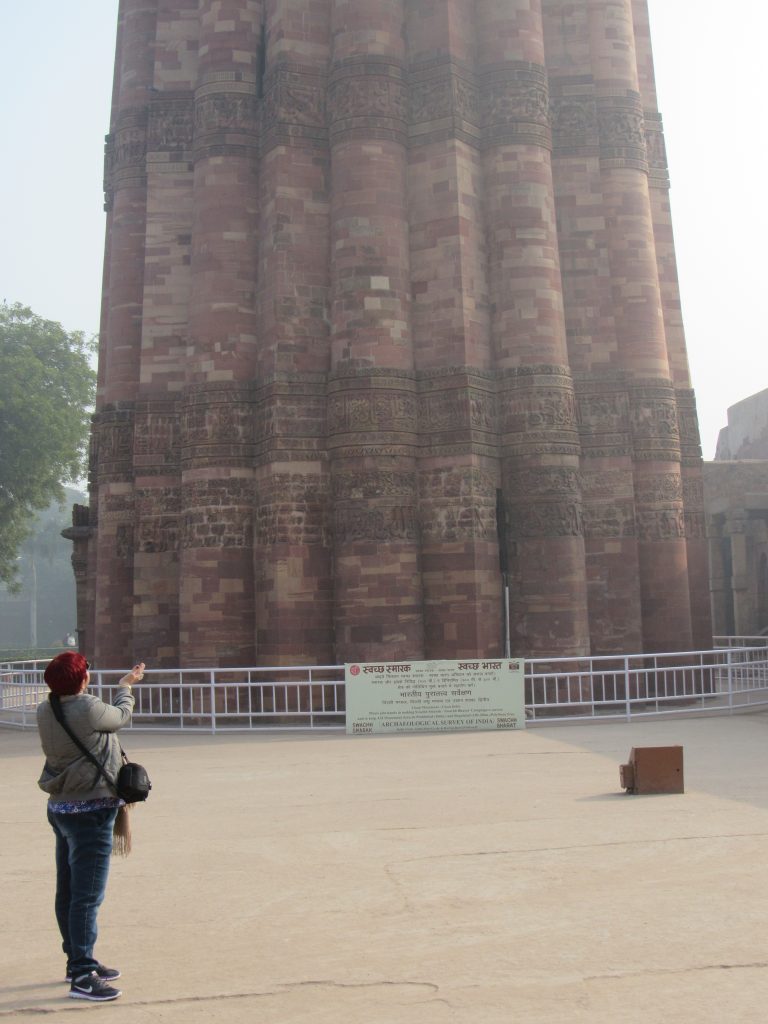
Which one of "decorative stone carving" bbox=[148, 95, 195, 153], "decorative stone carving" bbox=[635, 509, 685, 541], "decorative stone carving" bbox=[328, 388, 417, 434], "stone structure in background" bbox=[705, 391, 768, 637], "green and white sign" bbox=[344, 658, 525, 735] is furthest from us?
"stone structure in background" bbox=[705, 391, 768, 637]

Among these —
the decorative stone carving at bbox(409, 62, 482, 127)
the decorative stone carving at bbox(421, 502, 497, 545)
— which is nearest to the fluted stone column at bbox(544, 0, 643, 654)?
the decorative stone carving at bbox(409, 62, 482, 127)

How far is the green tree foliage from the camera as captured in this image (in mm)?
40844

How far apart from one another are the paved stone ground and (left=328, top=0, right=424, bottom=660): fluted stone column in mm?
7143

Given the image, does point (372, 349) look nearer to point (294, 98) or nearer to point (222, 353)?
point (222, 353)

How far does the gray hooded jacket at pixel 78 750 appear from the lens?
523 cm

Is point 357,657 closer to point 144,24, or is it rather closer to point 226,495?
point 226,495

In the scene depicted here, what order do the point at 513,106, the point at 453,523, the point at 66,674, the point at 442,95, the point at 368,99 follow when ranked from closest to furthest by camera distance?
the point at 66,674 < the point at 453,523 < the point at 368,99 < the point at 442,95 < the point at 513,106

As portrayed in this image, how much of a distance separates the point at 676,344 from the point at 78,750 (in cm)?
2054

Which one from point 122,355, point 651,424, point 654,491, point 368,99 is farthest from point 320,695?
point 368,99

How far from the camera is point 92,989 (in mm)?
4953

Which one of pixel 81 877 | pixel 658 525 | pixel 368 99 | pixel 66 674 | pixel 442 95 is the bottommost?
pixel 81 877

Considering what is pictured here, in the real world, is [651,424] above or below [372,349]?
below

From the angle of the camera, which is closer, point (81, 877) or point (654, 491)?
point (81, 877)

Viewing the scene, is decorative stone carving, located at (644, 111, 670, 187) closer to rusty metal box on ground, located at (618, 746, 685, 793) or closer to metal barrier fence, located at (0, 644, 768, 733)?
metal barrier fence, located at (0, 644, 768, 733)
